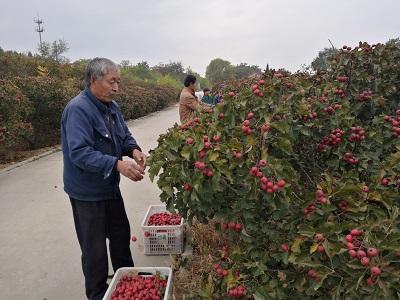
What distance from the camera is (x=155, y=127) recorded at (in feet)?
47.2

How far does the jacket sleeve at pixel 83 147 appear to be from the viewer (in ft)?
8.80

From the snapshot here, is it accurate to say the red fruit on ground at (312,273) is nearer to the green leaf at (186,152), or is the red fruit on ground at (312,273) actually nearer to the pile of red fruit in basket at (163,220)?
the green leaf at (186,152)

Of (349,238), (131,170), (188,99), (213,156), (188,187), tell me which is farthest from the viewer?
(188,99)

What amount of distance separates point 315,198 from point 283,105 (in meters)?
0.72

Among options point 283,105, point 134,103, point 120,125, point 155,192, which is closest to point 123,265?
point 120,125

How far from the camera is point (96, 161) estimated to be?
8.80 ft

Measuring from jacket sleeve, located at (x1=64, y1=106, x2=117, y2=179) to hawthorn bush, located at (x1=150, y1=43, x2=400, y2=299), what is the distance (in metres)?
0.54

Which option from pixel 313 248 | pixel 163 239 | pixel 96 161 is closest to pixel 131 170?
pixel 96 161

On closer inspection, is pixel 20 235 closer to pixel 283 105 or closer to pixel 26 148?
pixel 283 105

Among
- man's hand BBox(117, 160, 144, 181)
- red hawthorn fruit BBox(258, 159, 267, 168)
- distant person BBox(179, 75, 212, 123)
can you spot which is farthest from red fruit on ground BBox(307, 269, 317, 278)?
distant person BBox(179, 75, 212, 123)

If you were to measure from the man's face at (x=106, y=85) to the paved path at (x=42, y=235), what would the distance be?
6.16ft

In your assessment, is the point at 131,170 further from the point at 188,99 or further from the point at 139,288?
the point at 188,99

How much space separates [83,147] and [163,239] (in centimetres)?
180

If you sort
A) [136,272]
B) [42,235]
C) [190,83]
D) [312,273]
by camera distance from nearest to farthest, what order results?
[312,273], [136,272], [42,235], [190,83]
